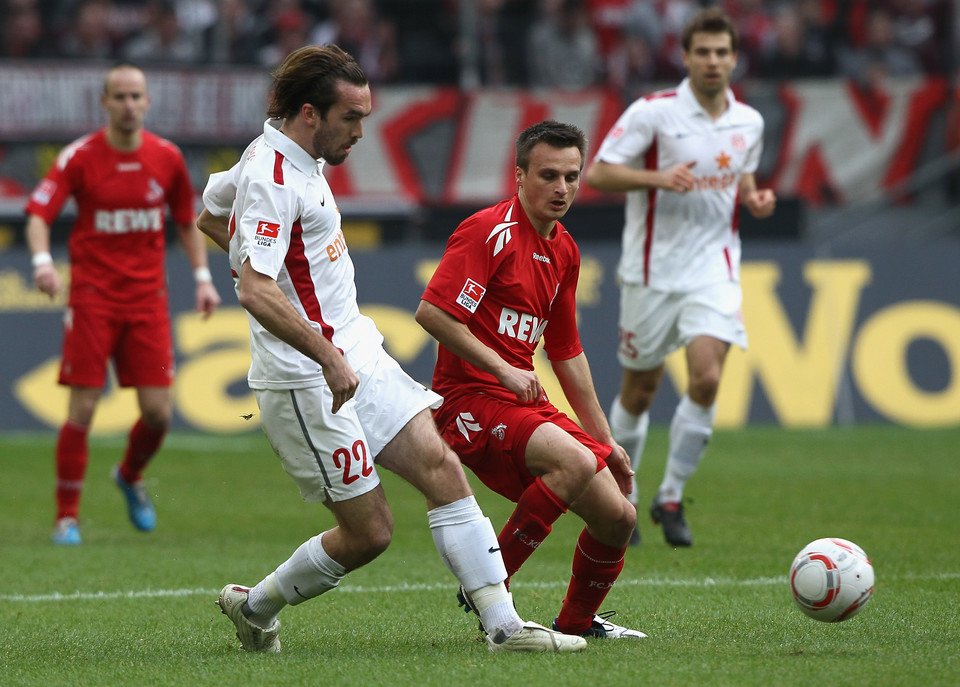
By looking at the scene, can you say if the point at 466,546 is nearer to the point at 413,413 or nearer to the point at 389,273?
the point at 413,413

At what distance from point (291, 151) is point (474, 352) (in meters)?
0.91

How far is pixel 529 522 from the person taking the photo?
15.9 ft

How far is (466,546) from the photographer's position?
14.9 feet

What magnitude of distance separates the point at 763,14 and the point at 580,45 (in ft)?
8.98

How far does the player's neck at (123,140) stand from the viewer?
8.05m

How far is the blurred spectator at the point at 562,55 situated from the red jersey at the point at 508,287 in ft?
37.0

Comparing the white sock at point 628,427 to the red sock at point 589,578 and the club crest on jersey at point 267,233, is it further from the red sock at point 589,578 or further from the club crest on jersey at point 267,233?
the club crest on jersey at point 267,233

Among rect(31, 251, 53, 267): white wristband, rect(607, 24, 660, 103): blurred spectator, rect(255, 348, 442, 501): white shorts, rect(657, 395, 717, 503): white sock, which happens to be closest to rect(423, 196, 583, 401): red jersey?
rect(255, 348, 442, 501): white shorts

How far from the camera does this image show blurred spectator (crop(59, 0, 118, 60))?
14781 millimetres

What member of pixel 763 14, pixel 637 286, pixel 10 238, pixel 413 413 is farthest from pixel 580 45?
pixel 413 413

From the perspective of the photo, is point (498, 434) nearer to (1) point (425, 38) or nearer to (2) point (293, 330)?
(2) point (293, 330)

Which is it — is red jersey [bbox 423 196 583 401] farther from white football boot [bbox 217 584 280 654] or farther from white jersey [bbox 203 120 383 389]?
white football boot [bbox 217 584 280 654]

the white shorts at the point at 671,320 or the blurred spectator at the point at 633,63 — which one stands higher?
the blurred spectator at the point at 633,63

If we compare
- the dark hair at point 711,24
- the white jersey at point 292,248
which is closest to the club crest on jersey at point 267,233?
the white jersey at point 292,248
